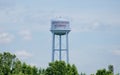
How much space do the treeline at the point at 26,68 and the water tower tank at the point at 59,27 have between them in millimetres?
16989

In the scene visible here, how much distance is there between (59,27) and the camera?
14988 cm

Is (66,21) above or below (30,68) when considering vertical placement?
above

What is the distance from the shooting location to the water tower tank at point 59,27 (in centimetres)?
14962

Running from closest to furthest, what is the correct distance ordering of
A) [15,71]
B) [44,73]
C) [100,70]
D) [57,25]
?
[100,70]
[15,71]
[44,73]
[57,25]

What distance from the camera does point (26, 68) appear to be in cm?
12975

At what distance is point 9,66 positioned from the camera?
4919 inches

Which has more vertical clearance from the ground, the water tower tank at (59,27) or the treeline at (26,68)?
the water tower tank at (59,27)

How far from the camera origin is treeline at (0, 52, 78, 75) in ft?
408

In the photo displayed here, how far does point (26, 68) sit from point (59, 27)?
925 inches

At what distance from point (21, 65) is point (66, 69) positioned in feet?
33.7

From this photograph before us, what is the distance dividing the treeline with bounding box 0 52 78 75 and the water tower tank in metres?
17.0

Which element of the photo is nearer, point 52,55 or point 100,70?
point 100,70

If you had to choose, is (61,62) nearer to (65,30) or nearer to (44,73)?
(44,73)

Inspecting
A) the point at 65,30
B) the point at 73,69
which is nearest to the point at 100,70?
the point at 73,69
